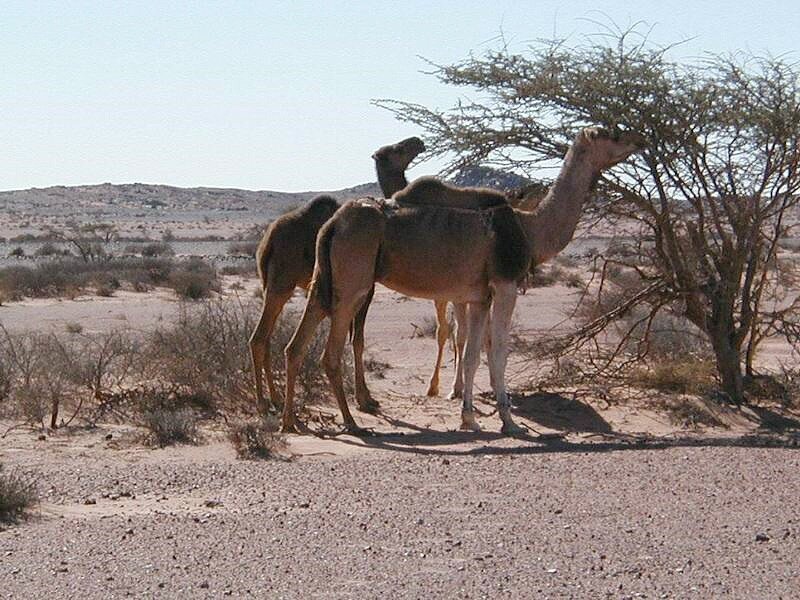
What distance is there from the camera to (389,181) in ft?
51.7

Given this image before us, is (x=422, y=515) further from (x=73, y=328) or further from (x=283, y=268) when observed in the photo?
(x=73, y=328)

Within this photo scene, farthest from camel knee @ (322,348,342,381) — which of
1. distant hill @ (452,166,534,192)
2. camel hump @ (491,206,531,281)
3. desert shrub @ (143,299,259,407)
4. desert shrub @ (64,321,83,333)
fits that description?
desert shrub @ (64,321,83,333)

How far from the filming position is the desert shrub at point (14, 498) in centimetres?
924

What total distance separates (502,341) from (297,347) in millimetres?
1891

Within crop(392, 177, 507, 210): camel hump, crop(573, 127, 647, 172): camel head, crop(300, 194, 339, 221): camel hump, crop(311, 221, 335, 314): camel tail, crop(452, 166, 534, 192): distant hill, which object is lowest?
crop(311, 221, 335, 314): camel tail

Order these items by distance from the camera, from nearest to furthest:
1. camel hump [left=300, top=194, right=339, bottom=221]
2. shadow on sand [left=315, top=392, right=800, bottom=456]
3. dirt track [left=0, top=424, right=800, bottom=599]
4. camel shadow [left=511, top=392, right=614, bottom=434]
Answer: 1. dirt track [left=0, top=424, right=800, bottom=599]
2. shadow on sand [left=315, top=392, right=800, bottom=456]
3. camel shadow [left=511, top=392, right=614, bottom=434]
4. camel hump [left=300, top=194, right=339, bottom=221]

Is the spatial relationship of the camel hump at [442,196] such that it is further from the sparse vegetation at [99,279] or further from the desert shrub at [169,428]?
the sparse vegetation at [99,279]

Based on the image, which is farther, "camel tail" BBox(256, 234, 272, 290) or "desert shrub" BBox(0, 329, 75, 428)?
"camel tail" BBox(256, 234, 272, 290)

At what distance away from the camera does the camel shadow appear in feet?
46.2

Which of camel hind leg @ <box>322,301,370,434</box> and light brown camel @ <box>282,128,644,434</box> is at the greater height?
light brown camel @ <box>282,128,644,434</box>

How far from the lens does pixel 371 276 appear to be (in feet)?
43.6

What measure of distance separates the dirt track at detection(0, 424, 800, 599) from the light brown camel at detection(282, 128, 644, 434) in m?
1.24

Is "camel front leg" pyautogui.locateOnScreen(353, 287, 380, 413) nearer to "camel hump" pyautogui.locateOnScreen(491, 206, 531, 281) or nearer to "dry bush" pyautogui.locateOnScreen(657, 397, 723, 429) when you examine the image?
"camel hump" pyautogui.locateOnScreen(491, 206, 531, 281)

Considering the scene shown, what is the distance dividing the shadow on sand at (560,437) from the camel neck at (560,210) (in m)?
1.73
